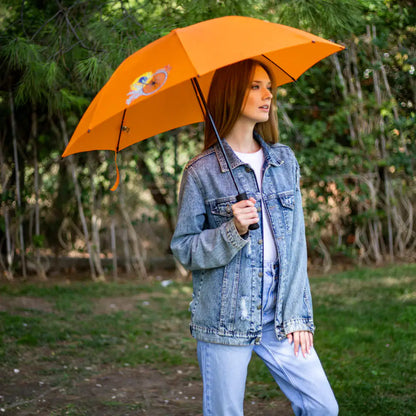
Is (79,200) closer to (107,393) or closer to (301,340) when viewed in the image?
(107,393)

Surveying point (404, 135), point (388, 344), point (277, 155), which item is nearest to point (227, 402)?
point (277, 155)

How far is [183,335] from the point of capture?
15.8ft

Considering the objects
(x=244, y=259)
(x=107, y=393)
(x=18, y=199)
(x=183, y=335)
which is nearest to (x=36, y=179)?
(x=18, y=199)

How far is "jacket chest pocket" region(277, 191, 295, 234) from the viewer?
2116 millimetres

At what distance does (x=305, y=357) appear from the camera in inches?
79.2

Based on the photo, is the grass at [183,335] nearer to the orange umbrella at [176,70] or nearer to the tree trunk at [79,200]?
the tree trunk at [79,200]

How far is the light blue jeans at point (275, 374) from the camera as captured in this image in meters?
1.96

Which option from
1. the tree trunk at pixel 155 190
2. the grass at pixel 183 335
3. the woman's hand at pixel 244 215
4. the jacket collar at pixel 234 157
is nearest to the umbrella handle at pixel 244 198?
the woman's hand at pixel 244 215

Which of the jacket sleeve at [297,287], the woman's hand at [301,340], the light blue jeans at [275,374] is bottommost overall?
the light blue jeans at [275,374]

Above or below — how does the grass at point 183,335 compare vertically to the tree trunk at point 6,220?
below

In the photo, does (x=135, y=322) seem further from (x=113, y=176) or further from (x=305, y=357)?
(x=305, y=357)

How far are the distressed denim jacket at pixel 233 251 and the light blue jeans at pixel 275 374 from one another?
45 mm

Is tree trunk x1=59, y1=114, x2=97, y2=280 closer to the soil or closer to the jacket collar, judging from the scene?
the soil

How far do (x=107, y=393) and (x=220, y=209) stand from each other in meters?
2.08
